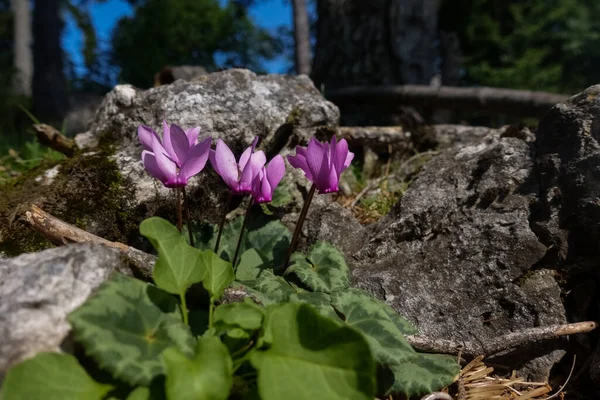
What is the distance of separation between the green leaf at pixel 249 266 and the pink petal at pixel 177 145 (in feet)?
1.54

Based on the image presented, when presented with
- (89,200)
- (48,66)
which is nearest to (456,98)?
(89,200)

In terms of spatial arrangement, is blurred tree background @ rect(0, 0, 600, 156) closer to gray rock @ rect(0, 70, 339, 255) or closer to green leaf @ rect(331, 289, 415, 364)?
gray rock @ rect(0, 70, 339, 255)

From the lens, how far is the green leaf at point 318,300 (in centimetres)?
134

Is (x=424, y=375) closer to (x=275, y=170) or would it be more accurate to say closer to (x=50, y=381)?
(x=275, y=170)

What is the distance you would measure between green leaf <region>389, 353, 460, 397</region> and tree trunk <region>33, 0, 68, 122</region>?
9606 millimetres

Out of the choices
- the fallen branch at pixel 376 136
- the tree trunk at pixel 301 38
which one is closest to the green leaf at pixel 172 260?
the fallen branch at pixel 376 136

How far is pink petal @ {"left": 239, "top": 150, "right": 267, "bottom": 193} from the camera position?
1.51 metres

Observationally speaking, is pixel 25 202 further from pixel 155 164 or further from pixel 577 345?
pixel 577 345

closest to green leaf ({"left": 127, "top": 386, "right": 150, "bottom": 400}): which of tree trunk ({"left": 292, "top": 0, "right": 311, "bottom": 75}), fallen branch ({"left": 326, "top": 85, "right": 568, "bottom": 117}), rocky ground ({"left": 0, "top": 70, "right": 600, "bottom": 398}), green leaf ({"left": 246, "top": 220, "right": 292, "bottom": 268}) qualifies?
rocky ground ({"left": 0, "top": 70, "right": 600, "bottom": 398})

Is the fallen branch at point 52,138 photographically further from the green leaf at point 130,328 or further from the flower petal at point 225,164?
the green leaf at point 130,328

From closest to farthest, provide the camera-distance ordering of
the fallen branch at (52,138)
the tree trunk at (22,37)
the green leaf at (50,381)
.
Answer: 1. the green leaf at (50,381)
2. the fallen branch at (52,138)
3. the tree trunk at (22,37)

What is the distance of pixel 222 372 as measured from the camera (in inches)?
38.6

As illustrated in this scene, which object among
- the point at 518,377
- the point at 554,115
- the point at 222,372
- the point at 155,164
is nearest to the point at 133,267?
the point at 155,164

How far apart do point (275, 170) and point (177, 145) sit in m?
0.33
